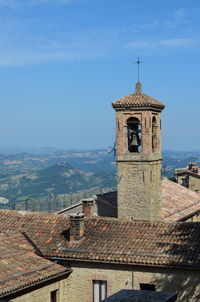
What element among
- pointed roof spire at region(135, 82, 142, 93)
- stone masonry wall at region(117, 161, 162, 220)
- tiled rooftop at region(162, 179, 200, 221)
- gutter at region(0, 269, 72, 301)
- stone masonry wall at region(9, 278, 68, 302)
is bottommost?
stone masonry wall at region(9, 278, 68, 302)

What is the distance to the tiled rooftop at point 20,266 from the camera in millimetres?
15520

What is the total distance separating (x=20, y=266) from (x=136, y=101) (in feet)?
37.6

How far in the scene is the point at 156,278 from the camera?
17.3 m

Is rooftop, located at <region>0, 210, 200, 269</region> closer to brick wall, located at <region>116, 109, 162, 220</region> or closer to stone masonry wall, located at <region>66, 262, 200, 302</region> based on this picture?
stone masonry wall, located at <region>66, 262, 200, 302</region>

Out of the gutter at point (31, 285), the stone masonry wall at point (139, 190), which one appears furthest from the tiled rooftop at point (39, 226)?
the stone masonry wall at point (139, 190)

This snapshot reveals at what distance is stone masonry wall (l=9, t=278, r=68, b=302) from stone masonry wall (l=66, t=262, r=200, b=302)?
26cm

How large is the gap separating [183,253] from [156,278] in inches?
50.8

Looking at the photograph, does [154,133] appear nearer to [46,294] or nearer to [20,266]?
[46,294]

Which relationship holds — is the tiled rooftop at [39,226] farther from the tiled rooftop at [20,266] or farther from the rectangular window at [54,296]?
the rectangular window at [54,296]

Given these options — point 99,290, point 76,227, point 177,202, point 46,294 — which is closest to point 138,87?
point 177,202

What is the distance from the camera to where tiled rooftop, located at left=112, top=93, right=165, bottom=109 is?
24859 mm

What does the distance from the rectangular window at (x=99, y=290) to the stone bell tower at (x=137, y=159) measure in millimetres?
7272

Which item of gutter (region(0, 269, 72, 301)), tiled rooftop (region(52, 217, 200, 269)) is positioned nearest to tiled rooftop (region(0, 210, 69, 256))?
tiled rooftop (region(52, 217, 200, 269))

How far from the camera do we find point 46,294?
56.3ft
